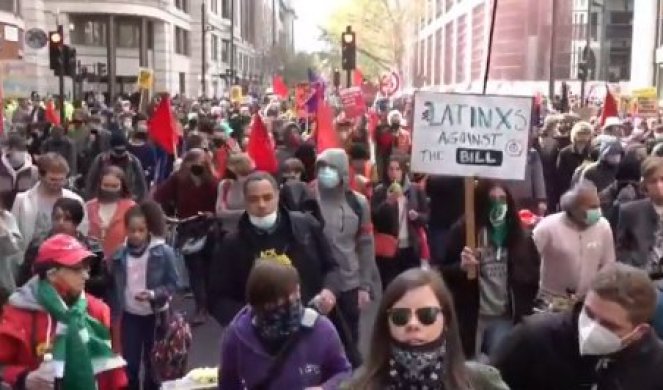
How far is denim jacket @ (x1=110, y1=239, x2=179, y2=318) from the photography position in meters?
5.96

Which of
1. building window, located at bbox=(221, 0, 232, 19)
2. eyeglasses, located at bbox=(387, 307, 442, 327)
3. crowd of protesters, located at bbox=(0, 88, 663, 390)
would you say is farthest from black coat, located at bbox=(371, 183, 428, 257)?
building window, located at bbox=(221, 0, 232, 19)

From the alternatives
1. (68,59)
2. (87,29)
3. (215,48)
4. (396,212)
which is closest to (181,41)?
(87,29)

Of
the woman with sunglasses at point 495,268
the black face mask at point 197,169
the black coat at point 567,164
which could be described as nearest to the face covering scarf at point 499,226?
the woman with sunglasses at point 495,268

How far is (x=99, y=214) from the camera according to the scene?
22.8 feet

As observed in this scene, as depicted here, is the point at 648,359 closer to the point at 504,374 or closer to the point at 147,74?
the point at 504,374

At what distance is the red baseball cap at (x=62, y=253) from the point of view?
421 cm

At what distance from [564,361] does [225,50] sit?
83482mm

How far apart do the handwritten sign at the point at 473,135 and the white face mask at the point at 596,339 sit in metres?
2.60

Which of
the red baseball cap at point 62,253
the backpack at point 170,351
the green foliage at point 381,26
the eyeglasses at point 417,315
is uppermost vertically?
the green foliage at point 381,26

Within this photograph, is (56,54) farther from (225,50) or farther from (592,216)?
(225,50)

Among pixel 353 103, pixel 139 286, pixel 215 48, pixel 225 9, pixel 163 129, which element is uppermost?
pixel 225 9

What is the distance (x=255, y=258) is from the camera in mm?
5117

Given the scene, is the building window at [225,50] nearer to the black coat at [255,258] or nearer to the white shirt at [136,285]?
the white shirt at [136,285]

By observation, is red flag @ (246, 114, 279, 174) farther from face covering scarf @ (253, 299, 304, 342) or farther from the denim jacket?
face covering scarf @ (253, 299, 304, 342)
